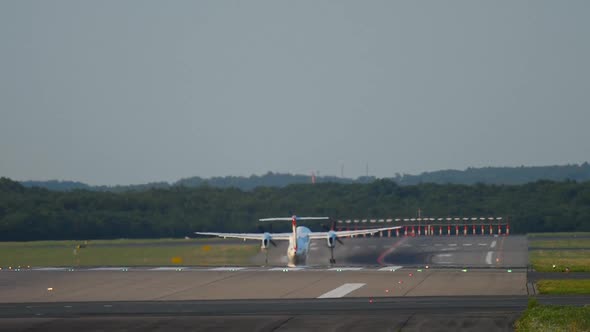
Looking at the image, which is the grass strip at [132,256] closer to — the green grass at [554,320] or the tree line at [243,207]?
the tree line at [243,207]

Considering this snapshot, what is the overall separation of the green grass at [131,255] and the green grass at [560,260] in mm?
21907

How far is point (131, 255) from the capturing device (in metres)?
77.6

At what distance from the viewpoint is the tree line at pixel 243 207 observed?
115625mm

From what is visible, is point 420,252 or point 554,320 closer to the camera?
point 554,320

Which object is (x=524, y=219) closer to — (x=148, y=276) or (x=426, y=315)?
(x=148, y=276)

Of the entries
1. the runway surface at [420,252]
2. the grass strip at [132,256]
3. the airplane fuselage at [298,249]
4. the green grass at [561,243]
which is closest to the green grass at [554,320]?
the runway surface at [420,252]

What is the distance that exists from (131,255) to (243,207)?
182ft

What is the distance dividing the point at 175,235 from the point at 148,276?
63.9m

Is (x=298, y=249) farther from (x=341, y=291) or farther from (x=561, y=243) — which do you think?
(x=561, y=243)

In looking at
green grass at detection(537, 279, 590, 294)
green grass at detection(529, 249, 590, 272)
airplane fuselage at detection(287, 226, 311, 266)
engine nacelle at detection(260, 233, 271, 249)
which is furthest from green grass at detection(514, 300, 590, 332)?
engine nacelle at detection(260, 233, 271, 249)

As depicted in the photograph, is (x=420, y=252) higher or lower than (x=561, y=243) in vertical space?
lower

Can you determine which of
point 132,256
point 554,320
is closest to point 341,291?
point 554,320

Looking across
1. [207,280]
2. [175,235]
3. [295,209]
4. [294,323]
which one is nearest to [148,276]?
[207,280]

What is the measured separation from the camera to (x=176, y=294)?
4709 cm
